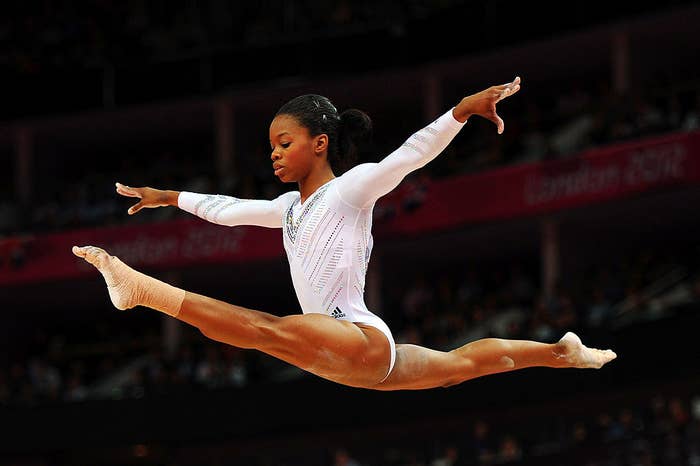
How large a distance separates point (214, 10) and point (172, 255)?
5865 millimetres

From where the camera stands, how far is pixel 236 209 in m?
7.34

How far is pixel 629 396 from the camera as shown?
17844 mm

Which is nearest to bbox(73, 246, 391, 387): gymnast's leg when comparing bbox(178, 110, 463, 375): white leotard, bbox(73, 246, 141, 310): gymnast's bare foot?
bbox(73, 246, 141, 310): gymnast's bare foot

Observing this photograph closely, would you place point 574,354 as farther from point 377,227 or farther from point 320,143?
point 377,227

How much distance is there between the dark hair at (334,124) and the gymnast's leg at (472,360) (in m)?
1.18

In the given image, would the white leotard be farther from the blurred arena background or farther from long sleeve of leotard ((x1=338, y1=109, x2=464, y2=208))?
the blurred arena background

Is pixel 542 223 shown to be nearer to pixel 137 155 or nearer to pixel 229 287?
pixel 229 287

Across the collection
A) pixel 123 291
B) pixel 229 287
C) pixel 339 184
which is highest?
pixel 229 287

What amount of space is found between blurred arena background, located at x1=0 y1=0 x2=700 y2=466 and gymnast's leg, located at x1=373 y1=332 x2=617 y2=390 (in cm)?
749

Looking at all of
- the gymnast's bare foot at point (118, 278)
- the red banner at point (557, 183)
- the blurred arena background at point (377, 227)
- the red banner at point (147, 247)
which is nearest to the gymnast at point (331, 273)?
the gymnast's bare foot at point (118, 278)

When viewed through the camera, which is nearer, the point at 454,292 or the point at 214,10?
the point at 454,292

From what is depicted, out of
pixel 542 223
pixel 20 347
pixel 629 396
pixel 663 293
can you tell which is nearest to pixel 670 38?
pixel 542 223

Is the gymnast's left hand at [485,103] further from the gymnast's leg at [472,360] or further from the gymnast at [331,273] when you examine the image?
the gymnast's leg at [472,360]

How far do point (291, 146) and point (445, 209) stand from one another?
Answer: 1504 cm
